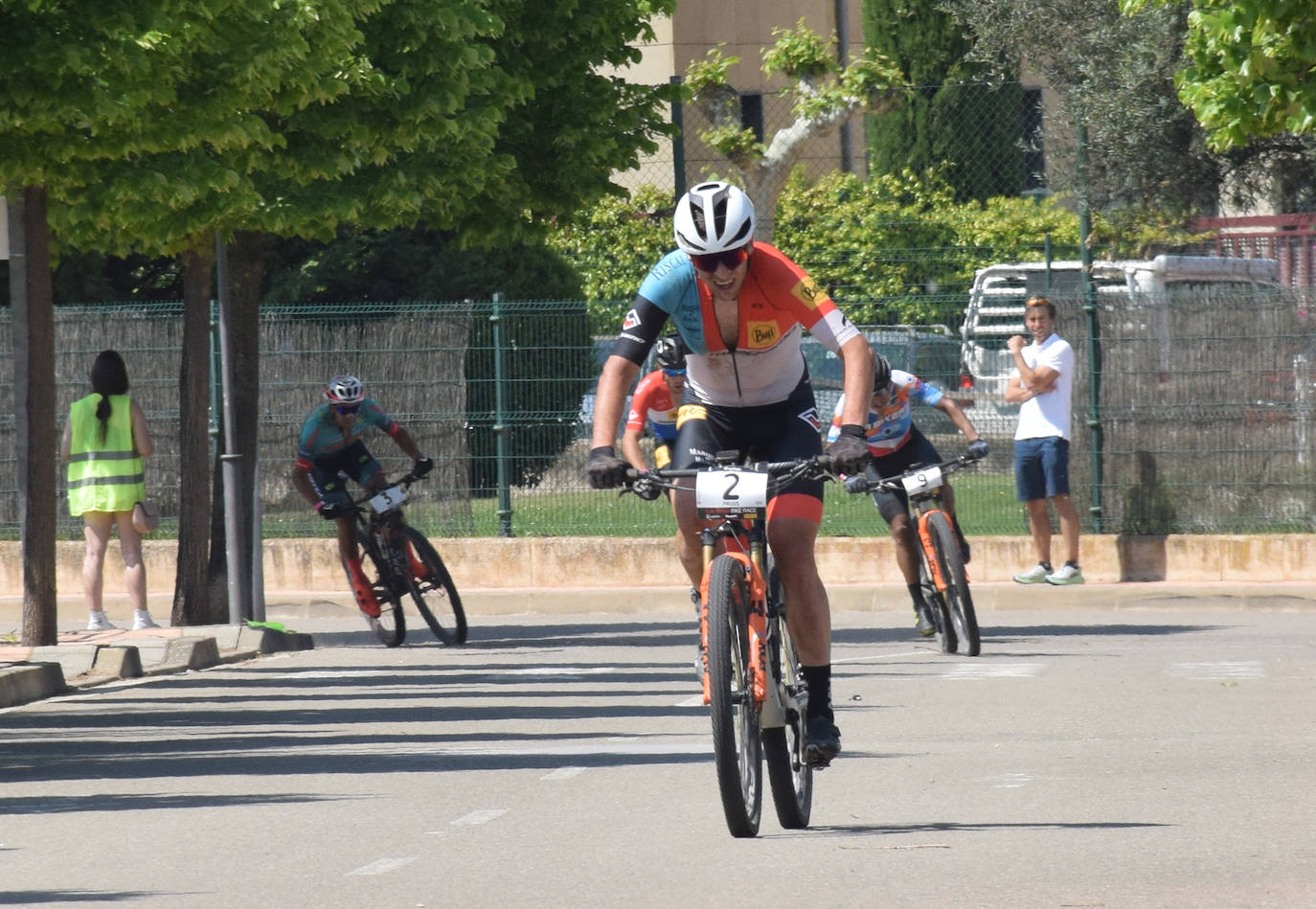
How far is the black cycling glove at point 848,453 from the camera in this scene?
7.46 metres

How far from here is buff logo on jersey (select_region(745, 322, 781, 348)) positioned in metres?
7.98

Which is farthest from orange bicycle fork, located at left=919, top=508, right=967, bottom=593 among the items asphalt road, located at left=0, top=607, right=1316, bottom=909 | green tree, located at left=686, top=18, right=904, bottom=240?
green tree, located at left=686, top=18, right=904, bottom=240

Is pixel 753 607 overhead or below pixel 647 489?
below

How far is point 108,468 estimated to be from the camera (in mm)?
16625

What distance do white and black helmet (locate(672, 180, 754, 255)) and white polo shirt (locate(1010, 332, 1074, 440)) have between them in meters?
10.9

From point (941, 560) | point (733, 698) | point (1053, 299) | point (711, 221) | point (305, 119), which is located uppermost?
point (305, 119)

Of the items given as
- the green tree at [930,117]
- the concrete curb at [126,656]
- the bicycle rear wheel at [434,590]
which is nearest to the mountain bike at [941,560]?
the bicycle rear wheel at [434,590]

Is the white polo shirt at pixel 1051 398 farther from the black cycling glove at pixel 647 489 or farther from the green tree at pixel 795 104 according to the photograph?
the black cycling glove at pixel 647 489

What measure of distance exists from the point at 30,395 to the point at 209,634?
228 centimetres

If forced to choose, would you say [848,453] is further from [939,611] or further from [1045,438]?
[1045,438]

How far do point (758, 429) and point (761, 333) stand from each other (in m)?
0.37

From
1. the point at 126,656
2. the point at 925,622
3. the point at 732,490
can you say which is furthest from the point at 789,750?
the point at 126,656

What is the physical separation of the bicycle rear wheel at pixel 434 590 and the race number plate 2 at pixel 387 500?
16 centimetres

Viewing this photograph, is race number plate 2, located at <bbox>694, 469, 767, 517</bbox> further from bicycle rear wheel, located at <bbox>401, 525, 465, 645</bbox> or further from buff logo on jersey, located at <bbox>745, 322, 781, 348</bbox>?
bicycle rear wheel, located at <bbox>401, 525, 465, 645</bbox>
